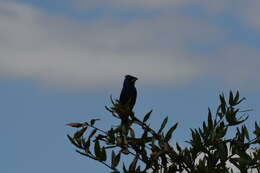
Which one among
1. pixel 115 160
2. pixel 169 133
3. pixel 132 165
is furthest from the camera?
pixel 169 133

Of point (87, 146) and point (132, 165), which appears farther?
point (87, 146)

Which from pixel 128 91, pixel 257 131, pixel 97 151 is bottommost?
pixel 97 151

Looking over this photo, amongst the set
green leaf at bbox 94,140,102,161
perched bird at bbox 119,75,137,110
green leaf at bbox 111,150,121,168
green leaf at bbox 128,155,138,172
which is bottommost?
green leaf at bbox 128,155,138,172

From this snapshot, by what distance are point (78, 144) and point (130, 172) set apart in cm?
79

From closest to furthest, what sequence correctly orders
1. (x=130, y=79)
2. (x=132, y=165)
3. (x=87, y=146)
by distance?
1. (x=132, y=165)
2. (x=87, y=146)
3. (x=130, y=79)

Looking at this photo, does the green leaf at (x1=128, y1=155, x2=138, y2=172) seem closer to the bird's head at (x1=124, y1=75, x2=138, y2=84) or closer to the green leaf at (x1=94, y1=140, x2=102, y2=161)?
the green leaf at (x1=94, y1=140, x2=102, y2=161)

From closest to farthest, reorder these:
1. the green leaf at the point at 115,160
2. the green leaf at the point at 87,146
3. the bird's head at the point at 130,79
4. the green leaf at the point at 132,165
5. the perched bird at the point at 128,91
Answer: the green leaf at the point at 132,165 → the green leaf at the point at 115,160 → the green leaf at the point at 87,146 → the perched bird at the point at 128,91 → the bird's head at the point at 130,79

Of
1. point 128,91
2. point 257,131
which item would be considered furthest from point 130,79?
point 257,131

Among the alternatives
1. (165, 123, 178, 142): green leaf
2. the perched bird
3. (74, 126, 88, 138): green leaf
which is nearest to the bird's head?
the perched bird

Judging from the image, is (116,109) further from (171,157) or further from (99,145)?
(171,157)

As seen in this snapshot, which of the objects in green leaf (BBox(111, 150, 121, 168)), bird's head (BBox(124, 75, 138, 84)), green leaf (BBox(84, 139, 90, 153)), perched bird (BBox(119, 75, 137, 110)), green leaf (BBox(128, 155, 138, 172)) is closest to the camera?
green leaf (BBox(128, 155, 138, 172))

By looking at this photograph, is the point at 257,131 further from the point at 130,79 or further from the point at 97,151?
the point at 130,79

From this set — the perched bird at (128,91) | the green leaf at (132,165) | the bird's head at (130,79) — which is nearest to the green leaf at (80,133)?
the green leaf at (132,165)

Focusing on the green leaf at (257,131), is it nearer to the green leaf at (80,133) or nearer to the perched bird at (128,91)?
the green leaf at (80,133)
